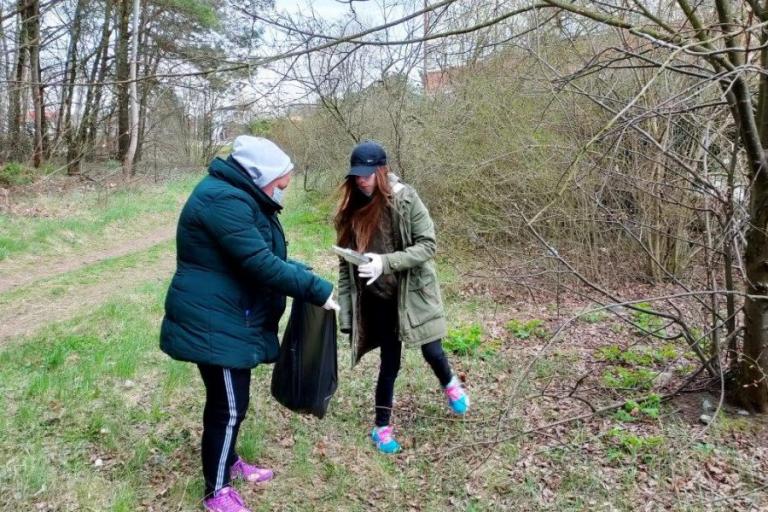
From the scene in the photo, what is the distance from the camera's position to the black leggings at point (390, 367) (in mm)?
3490

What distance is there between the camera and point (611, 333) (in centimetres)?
580

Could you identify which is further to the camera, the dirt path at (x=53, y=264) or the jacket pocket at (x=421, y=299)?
the dirt path at (x=53, y=264)

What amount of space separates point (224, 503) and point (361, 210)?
5.54ft

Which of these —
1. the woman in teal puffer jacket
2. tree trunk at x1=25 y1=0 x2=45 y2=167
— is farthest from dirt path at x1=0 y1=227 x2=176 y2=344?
tree trunk at x1=25 y1=0 x2=45 y2=167

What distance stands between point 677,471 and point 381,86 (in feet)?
31.4

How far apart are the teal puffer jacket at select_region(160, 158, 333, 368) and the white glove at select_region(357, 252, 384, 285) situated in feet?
1.61

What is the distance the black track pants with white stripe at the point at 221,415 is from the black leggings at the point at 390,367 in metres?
0.97

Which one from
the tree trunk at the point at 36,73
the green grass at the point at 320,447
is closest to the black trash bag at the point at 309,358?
the green grass at the point at 320,447

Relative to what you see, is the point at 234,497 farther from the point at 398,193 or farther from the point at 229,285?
the point at 398,193

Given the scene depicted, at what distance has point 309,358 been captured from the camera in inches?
124

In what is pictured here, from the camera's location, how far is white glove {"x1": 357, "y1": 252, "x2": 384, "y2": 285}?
3.10 metres

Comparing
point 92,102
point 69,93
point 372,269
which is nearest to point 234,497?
point 372,269

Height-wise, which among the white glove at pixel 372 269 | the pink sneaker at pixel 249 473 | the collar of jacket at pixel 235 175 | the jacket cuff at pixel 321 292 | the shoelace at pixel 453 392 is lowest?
the pink sneaker at pixel 249 473

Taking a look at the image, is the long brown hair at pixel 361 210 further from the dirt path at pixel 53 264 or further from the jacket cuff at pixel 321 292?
the dirt path at pixel 53 264
